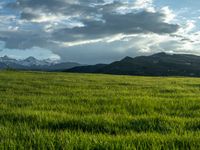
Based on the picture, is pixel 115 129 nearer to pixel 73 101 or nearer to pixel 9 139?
pixel 9 139

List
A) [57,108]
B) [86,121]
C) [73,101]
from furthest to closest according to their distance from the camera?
[73,101] → [57,108] → [86,121]

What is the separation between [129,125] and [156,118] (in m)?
1.30

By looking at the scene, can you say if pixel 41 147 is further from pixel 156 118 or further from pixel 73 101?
pixel 73 101

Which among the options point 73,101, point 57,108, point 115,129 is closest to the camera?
point 115,129

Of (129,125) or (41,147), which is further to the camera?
(129,125)

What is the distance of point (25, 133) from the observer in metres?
8.16

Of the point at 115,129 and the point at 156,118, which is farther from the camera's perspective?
the point at 156,118

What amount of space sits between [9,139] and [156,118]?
4.67 m

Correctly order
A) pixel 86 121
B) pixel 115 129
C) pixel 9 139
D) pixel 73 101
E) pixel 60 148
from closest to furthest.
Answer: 1. pixel 60 148
2. pixel 9 139
3. pixel 115 129
4. pixel 86 121
5. pixel 73 101

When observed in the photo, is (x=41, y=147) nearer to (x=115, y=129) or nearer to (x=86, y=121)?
(x=115, y=129)

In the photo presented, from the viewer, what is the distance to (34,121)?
416 inches

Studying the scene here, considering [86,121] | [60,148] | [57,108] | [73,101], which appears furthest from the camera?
[73,101]

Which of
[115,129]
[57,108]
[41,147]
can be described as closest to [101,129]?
[115,129]

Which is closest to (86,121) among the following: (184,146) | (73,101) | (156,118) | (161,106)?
(156,118)
